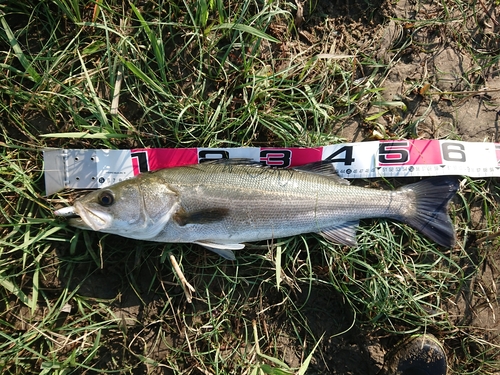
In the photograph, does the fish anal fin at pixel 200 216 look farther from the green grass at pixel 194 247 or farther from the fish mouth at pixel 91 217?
the fish mouth at pixel 91 217

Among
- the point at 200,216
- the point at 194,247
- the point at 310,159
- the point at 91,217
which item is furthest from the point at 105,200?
the point at 310,159

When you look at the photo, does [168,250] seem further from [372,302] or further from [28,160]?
[372,302]

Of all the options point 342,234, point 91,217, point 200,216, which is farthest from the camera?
point 342,234

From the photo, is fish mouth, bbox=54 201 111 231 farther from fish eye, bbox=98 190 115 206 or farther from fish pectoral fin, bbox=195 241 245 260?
fish pectoral fin, bbox=195 241 245 260

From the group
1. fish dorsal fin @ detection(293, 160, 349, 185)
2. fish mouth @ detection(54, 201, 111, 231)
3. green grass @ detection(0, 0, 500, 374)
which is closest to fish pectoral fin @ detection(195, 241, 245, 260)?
green grass @ detection(0, 0, 500, 374)

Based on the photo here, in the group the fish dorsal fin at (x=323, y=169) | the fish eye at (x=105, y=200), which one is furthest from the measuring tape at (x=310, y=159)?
the fish eye at (x=105, y=200)

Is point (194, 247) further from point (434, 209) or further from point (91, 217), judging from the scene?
point (434, 209)

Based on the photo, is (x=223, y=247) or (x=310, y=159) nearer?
(x=223, y=247)
